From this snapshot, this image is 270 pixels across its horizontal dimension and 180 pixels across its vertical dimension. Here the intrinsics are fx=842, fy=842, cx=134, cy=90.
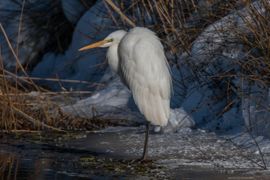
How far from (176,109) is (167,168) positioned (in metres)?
→ 2.15

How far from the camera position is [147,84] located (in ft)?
24.8

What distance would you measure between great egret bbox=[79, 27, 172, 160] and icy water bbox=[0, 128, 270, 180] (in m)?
0.36

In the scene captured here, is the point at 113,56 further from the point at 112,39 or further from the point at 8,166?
the point at 8,166

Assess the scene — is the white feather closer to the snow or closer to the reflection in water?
the snow

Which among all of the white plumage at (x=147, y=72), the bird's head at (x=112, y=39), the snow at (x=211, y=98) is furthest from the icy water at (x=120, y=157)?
the bird's head at (x=112, y=39)

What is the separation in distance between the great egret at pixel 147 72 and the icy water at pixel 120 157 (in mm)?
357

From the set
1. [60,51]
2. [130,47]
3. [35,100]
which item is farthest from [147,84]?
[60,51]

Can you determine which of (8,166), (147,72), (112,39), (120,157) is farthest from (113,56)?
(8,166)

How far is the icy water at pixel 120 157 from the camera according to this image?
6457mm

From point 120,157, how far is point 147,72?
0.81m

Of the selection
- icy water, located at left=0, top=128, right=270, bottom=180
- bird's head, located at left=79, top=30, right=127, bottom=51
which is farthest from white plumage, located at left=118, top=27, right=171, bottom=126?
icy water, located at left=0, top=128, right=270, bottom=180

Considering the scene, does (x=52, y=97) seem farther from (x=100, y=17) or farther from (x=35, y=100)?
(x=100, y=17)

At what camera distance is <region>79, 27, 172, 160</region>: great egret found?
7480mm

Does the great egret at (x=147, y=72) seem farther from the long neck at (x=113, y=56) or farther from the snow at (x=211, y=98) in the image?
the snow at (x=211, y=98)
